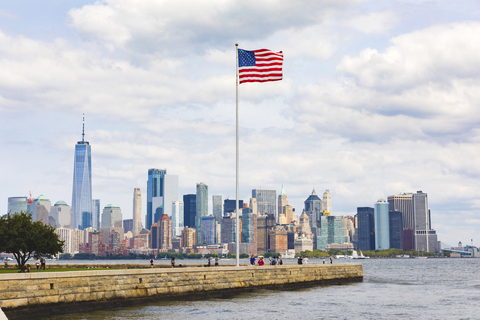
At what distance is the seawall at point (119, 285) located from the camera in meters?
33.4

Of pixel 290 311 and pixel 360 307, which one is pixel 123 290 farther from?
pixel 360 307

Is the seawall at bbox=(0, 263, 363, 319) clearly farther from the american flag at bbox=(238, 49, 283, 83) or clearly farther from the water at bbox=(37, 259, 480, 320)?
the american flag at bbox=(238, 49, 283, 83)

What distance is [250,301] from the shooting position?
43.8m

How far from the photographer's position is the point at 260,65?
47.6 metres

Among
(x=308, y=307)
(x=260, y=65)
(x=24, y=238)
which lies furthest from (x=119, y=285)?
(x=260, y=65)

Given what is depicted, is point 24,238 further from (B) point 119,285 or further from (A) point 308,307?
(A) point 308,307

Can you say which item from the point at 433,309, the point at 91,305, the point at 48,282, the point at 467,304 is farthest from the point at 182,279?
the point at 467,304

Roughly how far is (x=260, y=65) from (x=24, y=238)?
90.3ft

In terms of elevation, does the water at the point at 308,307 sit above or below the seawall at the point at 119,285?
below

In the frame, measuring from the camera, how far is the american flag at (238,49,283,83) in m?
47.1

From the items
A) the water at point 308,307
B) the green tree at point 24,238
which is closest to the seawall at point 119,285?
the water at point 308,307

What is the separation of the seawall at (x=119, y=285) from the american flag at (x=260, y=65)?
696 inches

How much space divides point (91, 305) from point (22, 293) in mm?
5210

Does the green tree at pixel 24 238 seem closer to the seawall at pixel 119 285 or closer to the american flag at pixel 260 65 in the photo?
the seawall at pixel 119 285
